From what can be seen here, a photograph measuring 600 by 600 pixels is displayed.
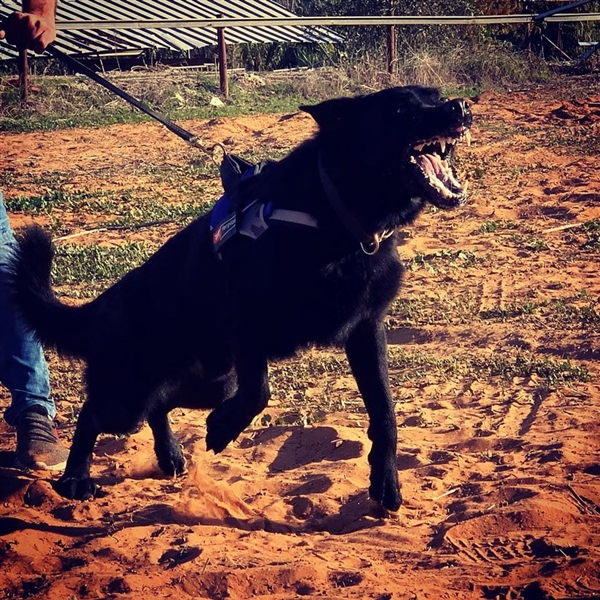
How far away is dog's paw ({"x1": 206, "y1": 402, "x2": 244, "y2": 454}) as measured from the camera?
384 centimetres

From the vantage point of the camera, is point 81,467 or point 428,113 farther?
point 81,467

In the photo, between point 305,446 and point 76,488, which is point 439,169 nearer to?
point 305,446

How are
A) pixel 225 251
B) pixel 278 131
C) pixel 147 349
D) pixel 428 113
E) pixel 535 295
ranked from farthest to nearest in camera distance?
1. pixel 278 131
2. pixel 535 295
3. pixel 147 349
4. pixel 225 251
5. pixel 428 113

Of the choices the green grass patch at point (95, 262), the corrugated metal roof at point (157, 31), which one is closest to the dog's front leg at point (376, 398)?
the green grass patch at point (95, 262)

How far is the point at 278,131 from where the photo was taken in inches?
530

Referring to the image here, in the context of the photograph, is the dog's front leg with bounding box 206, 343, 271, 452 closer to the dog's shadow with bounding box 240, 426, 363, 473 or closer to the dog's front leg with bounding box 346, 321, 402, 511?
the dog's front leg with bounding box 346, 321, 402, 511

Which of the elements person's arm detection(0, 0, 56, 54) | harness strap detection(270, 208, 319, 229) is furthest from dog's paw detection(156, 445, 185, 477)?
person's arm detection(0, 0, 56, 54)

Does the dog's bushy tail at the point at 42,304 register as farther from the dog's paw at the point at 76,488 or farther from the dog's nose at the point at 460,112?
the dog's nose at the point at 460,112

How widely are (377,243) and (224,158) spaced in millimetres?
949

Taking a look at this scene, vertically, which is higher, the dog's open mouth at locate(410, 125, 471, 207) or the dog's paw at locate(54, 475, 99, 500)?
the dog's open mouth at locate(410, 125, 471, 207)

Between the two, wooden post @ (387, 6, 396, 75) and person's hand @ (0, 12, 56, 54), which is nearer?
person's hand @ (0, 12, 56, 54)

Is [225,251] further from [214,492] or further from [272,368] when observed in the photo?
[272,368]

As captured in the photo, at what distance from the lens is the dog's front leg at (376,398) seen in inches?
149

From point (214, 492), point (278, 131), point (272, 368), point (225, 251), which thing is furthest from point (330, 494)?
point (278, 131)
